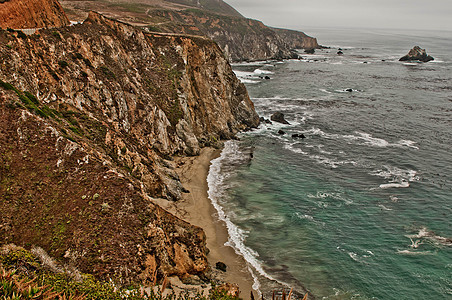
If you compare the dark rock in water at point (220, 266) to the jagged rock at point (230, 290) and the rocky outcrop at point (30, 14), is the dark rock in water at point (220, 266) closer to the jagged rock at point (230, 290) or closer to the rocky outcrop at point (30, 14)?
the jagged rock at point (230, 290)

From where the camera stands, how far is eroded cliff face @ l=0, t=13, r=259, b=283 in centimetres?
2222

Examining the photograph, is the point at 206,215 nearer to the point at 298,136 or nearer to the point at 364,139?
the point at 298,136

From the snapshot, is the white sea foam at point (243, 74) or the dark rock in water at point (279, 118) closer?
the dark rock in water at point (279, 118)

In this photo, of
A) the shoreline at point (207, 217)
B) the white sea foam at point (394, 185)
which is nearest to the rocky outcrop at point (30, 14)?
the shoreline at point (207, 217)

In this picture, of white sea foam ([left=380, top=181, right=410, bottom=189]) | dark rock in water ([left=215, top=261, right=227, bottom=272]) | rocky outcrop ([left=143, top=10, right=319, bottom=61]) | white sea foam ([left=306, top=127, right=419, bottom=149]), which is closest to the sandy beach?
dark rock in water ([left=215, top=261, right=227, bottom=272])

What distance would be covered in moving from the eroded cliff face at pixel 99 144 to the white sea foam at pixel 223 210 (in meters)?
3.99

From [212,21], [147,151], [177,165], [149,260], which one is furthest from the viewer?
[212,21]

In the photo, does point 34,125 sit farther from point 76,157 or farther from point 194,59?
point 194,59

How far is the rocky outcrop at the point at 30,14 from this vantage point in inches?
1574

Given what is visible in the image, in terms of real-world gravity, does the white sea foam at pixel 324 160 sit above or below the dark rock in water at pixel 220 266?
above

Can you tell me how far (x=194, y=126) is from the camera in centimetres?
5547

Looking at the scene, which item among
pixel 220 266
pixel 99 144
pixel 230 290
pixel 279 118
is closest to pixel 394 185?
pixel 220 266

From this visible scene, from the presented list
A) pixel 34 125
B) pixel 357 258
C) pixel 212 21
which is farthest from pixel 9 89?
pixel 212 21

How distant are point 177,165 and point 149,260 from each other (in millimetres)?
23878
